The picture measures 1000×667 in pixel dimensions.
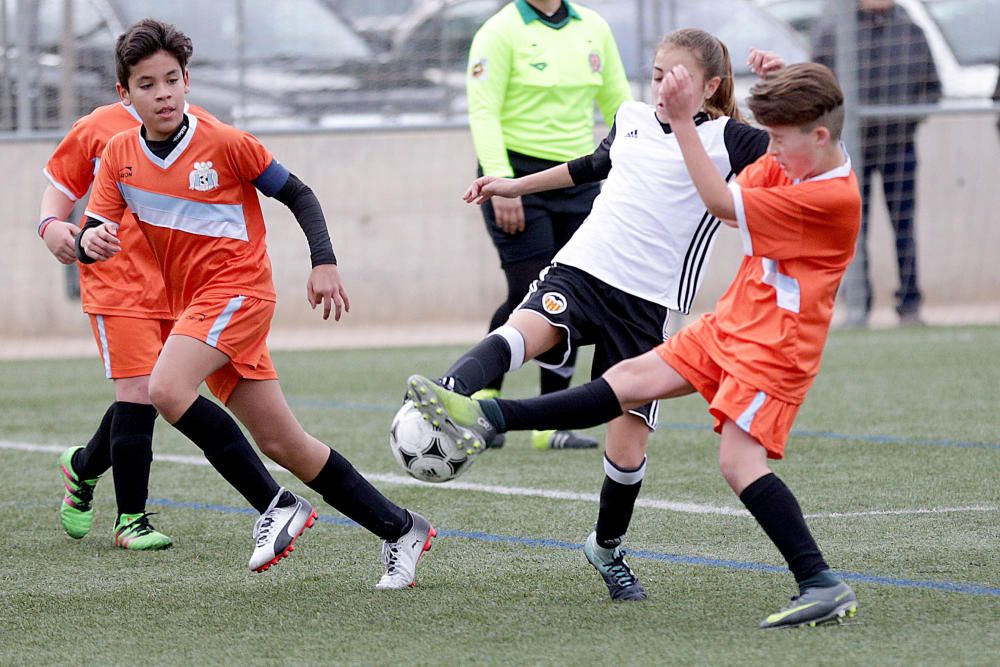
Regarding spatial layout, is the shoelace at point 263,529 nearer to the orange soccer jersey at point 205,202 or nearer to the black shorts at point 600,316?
the orange soccer jersey at point 205,202

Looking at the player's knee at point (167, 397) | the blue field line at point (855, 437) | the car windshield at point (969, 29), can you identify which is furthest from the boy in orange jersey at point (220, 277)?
the car windshield at point (969, 29)

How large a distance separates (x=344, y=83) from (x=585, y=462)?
6527 mm

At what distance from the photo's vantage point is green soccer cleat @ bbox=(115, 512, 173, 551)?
4738 millimetres

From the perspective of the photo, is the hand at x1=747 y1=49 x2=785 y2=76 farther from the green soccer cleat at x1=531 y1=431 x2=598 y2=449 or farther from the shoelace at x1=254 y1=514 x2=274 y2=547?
the green soccer cleat at x1=531 y1=431 x2=598 y2=449

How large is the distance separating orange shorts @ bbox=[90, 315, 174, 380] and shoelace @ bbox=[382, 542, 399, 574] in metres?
1.16

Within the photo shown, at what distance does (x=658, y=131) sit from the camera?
4.20 metres

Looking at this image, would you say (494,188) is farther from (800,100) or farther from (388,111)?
(388,111)

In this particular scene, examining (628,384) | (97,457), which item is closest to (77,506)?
(97,457)

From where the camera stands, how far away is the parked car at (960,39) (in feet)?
39.5

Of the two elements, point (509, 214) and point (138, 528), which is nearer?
point (138, 528)

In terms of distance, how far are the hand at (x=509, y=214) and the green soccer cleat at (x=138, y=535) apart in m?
2.10

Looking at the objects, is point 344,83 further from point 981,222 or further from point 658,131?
point 658,131

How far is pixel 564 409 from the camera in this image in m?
3.69

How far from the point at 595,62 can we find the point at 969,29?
6438 millimetres
